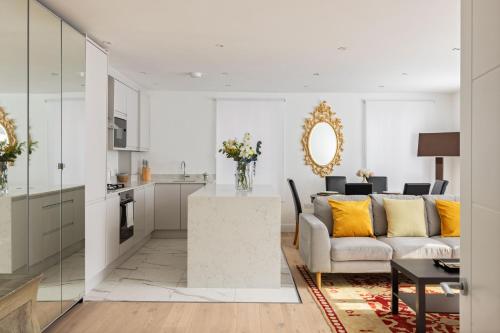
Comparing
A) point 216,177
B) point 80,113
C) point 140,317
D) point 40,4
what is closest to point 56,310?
point 140,317

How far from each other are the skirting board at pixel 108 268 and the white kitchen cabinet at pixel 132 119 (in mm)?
1475

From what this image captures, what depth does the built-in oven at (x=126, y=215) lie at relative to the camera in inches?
195

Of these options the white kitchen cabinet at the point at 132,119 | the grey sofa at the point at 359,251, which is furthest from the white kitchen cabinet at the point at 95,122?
the grey sofa at the point at 359,251

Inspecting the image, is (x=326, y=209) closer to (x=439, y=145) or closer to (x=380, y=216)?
(x=380, y=216)

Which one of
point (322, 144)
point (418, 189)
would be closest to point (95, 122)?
point (418, 189)

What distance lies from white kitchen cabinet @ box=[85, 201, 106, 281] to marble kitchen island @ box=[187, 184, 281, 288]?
0.92m

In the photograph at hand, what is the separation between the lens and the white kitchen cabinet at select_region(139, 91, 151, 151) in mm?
6797

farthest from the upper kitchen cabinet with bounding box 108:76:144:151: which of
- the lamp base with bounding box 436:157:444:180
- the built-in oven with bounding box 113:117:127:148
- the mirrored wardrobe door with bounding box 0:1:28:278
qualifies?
the lamp base with bounding box 436:157:444:180

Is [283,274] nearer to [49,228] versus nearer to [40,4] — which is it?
[49,228]

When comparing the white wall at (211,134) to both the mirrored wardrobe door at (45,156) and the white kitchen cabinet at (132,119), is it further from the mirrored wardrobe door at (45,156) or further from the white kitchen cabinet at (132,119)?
the mirrored wardrobe door at (45,156)

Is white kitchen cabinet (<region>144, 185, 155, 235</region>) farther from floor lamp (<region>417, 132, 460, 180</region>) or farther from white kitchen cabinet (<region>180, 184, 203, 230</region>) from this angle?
floor lamp (<region>417, 132, 460, 180</region>)

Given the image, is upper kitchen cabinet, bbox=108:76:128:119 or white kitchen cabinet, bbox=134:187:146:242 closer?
upper kitchen cabinet, bbox=108:76:128:119

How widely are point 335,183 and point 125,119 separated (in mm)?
3503

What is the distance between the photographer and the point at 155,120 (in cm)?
734
